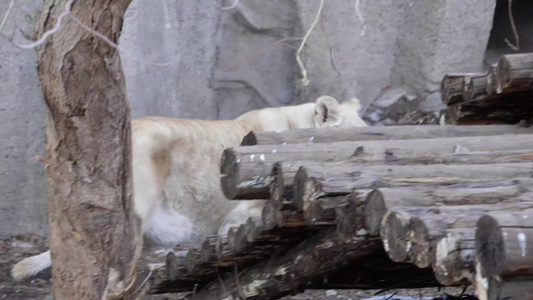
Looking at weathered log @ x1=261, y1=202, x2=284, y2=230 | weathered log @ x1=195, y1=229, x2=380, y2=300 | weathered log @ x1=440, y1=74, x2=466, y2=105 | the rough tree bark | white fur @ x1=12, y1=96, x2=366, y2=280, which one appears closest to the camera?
the rough tree bark

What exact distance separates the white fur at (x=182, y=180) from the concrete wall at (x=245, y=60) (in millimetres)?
724

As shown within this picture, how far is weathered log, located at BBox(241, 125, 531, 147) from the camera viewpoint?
3.13 meters

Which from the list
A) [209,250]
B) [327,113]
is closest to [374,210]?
[209,250]

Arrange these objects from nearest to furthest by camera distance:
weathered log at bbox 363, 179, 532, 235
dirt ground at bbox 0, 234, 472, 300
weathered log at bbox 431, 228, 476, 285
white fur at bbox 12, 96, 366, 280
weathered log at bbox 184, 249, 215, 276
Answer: weathered log at bbox 431, 228, 476, 285 → weathered log at bbox 363, 179, 532, 235 → weathered log at bbox 184, 249, 215, 276 → dirt ground at bbox 0, 234, 472, 300 → white fur at bbox 12, 96, 366, 280

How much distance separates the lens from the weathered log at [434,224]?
1.85m

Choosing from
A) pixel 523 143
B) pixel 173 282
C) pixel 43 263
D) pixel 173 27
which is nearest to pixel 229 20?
pixel 173 27

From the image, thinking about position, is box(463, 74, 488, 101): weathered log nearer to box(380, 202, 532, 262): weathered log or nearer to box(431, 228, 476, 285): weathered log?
box(380, 202, 532, 262): weathered log

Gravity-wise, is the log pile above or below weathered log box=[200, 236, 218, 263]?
above

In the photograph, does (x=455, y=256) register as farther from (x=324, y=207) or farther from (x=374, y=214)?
(x=324, y=207)

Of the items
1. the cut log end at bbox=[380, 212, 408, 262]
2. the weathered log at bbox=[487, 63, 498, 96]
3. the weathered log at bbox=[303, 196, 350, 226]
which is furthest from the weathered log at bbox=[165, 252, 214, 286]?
the cut log end at bbox=[380, 212, 408, 262]

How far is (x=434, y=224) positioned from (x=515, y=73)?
4.49ft

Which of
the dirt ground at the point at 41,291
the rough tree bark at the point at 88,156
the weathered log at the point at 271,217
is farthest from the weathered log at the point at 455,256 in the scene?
the dirt ground at the point at 41,291

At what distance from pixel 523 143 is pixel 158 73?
369cm

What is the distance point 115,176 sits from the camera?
264 centimetres
